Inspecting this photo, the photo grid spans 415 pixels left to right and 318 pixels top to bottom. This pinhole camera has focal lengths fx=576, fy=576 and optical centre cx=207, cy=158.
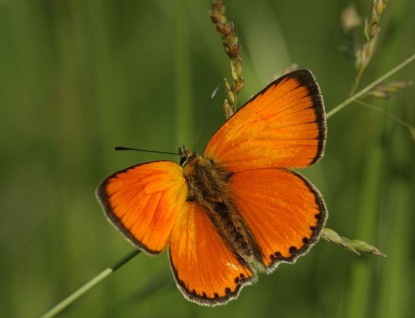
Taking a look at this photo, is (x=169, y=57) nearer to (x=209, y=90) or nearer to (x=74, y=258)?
(x=209, y=90)

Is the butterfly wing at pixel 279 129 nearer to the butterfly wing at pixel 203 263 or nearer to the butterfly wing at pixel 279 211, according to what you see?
the butterfly wing at pixel 279 211

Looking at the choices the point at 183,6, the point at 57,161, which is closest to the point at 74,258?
the point at 57,161

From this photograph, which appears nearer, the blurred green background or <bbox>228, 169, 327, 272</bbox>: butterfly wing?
<bbox>228, 169, 327, 272</bbox>: butterfly wing

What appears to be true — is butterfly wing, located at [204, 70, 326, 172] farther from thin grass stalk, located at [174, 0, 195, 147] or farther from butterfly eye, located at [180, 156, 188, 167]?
thin grass stalk, located at [174, 0, 195, 147]

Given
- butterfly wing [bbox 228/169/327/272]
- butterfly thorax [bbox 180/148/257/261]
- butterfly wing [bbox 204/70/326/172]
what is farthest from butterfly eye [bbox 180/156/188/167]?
butterfly wing [bbox 228/169/327/272]

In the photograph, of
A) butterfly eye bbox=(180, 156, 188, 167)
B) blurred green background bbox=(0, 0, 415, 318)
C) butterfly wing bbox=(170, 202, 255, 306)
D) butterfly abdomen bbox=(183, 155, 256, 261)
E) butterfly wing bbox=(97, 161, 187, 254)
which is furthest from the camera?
blurred green background bbox=(0, 0, 415, 318)

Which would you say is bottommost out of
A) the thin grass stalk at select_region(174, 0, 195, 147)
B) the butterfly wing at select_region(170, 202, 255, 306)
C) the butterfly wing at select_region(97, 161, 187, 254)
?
the butterfly wing at select_region(170, 202, 255, 306)

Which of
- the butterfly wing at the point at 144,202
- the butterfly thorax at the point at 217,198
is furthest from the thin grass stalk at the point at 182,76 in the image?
the butterfly wing at the point at 144,202
